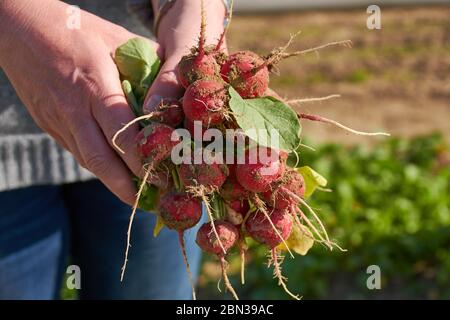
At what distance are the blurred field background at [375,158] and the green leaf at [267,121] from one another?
1885mm

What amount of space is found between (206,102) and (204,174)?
15 centimetres

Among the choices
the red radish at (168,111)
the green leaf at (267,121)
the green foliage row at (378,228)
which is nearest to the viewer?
the green leaf at (267,121)

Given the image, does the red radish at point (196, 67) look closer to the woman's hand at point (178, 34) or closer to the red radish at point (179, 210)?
the woman's hand at point (178, 34)

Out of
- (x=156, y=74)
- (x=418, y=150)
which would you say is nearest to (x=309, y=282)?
(x=418, y=150)

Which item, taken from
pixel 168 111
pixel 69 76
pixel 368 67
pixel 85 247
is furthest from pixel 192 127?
pixel 368 67

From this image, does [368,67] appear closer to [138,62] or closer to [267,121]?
[138,62]

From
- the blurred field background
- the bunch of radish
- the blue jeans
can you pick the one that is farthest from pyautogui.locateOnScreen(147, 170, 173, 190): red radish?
the blurred field background

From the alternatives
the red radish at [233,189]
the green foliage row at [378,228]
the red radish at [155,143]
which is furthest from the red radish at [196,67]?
the green foliage row at [378,228]

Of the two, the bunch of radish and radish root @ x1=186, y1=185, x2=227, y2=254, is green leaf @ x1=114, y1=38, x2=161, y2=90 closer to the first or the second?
the bunch of radish

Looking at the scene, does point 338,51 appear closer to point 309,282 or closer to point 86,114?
point 309,282

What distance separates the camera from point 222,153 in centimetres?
144

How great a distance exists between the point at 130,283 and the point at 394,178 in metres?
2.15

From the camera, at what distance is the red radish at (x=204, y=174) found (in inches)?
55.6

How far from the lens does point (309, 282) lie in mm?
3223
